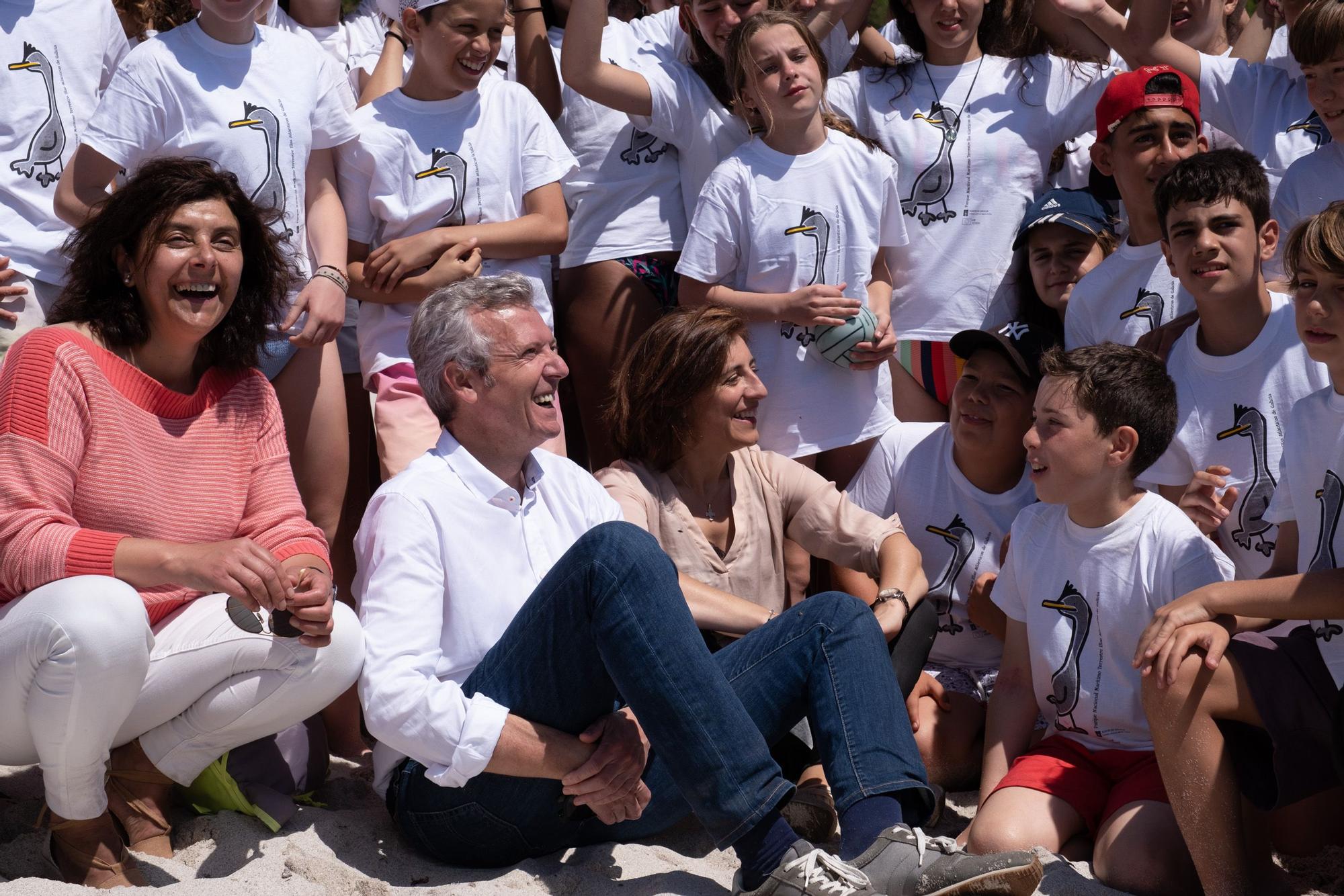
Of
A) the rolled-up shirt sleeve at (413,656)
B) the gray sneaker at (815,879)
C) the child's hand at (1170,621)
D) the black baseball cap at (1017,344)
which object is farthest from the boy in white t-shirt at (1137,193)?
the rolled-up shirt sleeve at (413,656)

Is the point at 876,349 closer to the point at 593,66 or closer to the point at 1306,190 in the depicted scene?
the point at 593,66

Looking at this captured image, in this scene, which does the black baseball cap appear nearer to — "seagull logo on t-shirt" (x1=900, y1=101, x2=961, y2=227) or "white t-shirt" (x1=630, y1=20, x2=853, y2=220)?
"seagull logo on t-shirt" (x1=900, y1=101, x2=961, y2=227)

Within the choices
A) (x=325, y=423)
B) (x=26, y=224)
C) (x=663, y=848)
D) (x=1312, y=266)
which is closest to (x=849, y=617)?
(x=663, y=848)

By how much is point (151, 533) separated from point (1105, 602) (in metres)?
2.14

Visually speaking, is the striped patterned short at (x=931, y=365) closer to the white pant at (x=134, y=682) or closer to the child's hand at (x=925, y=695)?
the child's hand at (x=925, y=695)

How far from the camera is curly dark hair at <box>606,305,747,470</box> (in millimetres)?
3668

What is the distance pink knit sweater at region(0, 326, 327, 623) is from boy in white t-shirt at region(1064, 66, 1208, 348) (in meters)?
2.32

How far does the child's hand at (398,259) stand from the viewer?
12.6 feet

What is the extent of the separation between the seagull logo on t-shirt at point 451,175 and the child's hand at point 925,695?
183 cm

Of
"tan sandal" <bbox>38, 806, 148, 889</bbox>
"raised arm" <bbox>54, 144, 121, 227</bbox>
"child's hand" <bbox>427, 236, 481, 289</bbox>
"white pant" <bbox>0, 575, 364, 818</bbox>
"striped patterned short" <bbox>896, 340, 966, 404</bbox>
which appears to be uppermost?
"raised arm" <bbox>54, 144, 121, 227</bbox>

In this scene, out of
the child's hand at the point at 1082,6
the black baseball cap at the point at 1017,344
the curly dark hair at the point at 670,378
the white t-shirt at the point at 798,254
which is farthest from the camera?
the child's hand at the point at 1082,6

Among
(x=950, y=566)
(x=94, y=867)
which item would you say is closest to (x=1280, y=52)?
(x=950, y=566)

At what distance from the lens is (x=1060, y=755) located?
3.27 m

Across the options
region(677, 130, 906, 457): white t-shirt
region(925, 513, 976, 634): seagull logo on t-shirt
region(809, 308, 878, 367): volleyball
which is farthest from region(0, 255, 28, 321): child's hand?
region(925, 513, 976, 634): seagull logo on t-shirt
